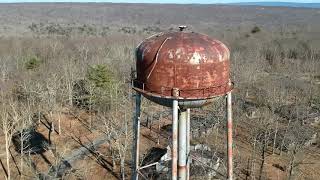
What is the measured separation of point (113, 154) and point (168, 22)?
11396 centimetres

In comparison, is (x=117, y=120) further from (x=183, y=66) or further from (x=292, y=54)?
(x=292, y=54)

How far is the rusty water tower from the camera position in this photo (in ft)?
50.1

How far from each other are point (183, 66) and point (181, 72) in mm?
225

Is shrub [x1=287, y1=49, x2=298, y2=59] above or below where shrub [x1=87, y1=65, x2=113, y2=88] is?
below

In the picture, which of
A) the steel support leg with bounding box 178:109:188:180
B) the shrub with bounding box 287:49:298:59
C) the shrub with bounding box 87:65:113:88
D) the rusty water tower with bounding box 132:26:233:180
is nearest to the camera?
the rusty water tower with bounding box 132:26:233:180

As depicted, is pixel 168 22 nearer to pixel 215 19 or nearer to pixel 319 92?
pixel 215 19

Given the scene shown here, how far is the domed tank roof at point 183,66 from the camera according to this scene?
50.1 ft

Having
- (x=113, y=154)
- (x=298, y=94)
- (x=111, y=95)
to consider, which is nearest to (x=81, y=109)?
(x=111, y=95)

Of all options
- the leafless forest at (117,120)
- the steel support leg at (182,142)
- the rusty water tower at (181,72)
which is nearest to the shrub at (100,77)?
the leafless forest at (117,120)

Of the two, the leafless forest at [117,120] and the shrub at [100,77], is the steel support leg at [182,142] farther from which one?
the shrub at [100,77]

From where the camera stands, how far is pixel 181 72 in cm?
1530

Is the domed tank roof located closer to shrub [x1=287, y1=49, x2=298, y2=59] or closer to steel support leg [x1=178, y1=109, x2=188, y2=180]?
steel support leg [x1=178, y1=109, x2=188, y2=180]

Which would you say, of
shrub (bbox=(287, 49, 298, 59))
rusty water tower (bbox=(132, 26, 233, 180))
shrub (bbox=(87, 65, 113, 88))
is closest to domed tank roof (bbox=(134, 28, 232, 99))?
rusty water tower (bbox=(132, 26, 233, 180))

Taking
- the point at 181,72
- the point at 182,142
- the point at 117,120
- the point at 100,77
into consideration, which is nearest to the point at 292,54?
the point at 100,77
